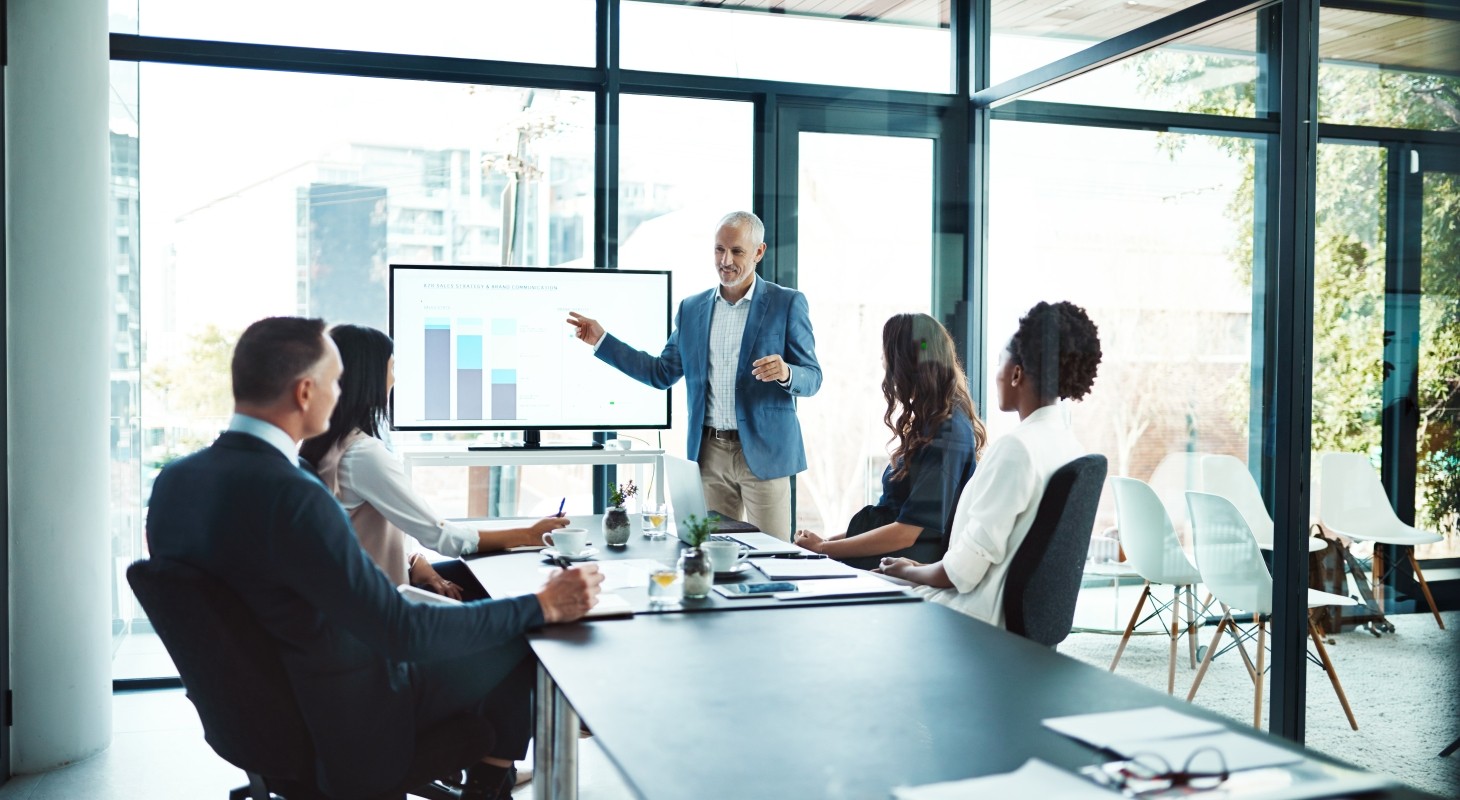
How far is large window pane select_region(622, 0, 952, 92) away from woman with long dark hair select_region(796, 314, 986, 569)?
227 centimetres

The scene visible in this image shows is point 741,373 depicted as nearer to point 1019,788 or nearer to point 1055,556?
point 1055,556

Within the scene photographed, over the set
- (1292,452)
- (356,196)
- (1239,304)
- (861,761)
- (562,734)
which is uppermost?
(356,196)

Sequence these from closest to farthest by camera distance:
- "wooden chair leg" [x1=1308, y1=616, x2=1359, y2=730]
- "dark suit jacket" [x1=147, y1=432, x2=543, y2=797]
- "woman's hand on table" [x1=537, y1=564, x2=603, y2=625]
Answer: "dark suit jacket" [x1=147, y1=432, x2=543, y2=797] → "woman's hand on table" [x1=537, y1=564, x2=603, y2=625] → "wooden chair leg" [x1=1308, y1=616, x2=1359, y2=730]

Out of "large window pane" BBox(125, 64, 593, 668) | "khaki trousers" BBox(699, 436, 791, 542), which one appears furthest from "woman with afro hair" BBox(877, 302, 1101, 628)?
"large window pane" BBox(125, 64, 593, 668)

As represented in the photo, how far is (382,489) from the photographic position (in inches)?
109

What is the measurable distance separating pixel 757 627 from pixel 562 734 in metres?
0.40

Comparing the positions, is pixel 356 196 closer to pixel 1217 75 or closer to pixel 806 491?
pixel 806 491

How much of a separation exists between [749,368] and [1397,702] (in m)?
2.38

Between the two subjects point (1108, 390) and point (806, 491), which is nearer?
point (1108, 390)

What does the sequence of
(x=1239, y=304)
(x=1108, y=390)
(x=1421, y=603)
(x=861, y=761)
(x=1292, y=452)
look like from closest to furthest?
(x=861, y=761) → (x=1421, y=603) → (x=1292, y=452) → (x=1239, y=304) → (x=1108, y=390)

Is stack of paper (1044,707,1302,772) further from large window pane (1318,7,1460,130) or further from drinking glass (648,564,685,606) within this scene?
large window pane (1318,7,1460,130)

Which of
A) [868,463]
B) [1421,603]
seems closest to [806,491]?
[868,463]

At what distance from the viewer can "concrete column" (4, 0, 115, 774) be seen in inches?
145

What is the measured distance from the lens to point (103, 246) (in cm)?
387
